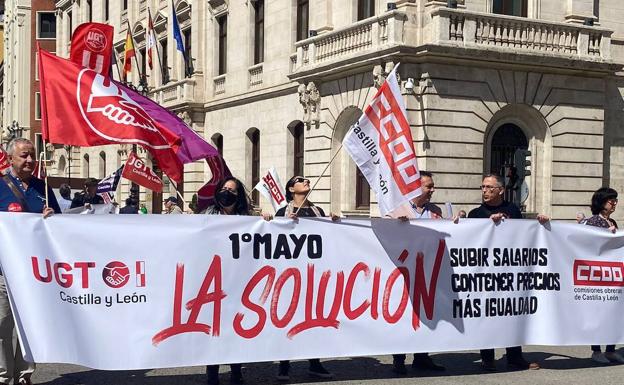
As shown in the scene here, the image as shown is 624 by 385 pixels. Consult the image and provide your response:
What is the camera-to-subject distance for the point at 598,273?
905 centimetres

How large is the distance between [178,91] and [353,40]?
44.0 ft

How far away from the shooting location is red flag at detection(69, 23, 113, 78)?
34.3 feet

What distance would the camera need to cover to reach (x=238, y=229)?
25.0ft

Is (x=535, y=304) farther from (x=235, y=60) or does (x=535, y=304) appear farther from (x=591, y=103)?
(x=235, y=60)

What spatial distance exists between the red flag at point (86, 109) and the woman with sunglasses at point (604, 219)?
456cm

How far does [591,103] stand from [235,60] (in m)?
12.8

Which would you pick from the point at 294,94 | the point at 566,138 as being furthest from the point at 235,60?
the point at 566,138

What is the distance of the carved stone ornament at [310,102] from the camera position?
24.5 m

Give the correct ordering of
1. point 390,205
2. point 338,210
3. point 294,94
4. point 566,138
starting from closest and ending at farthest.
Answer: point 390,205 → point 566,138 → point 338,210 → point 294,94

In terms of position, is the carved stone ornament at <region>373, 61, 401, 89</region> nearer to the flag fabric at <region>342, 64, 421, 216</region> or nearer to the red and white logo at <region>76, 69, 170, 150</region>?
the flag fabric at <region>342, 64, 421, 216</region>

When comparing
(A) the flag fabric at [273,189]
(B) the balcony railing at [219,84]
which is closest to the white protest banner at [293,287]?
(A) the flag fabric at [273,189]

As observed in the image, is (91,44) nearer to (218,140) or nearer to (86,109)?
(86,109)

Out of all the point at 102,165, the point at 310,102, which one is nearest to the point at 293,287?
the point at 310,102

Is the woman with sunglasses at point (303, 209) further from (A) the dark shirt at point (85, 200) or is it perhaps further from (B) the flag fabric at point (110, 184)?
(B) the flag fabric at point (110, 184)
